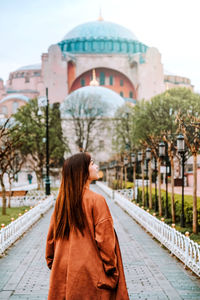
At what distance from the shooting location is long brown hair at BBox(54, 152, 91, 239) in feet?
10.2

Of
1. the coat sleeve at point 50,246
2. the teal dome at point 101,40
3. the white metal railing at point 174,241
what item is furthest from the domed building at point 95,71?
the coat sleeve at point 50,246

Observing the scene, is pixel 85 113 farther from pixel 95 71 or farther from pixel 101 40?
pixel 101 40

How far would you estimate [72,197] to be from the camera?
123 inches

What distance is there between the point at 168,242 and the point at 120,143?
3028cm

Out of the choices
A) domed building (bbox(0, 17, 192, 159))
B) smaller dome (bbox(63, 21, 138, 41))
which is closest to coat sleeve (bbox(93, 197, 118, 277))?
domed building (bbox(0, 17, 192, 159))

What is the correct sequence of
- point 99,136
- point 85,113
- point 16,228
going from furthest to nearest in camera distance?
point 99,136 < point 85,113 < point 16,228

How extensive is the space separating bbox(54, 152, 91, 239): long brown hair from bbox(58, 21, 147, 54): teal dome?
67119 millimetres

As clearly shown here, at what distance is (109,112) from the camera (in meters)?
51.1

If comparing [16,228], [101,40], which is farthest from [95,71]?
[16,228]

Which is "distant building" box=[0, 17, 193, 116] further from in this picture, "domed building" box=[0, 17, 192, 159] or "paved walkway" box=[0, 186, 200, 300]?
"paved walkway" box=[0, 186, 200, 300]

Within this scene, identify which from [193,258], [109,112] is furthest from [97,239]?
[109,112]

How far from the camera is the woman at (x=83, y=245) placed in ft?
9.86

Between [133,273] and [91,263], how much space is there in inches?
154

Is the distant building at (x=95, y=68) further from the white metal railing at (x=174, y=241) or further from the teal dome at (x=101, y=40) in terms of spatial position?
the white metal railing at (x=174, y=241)
